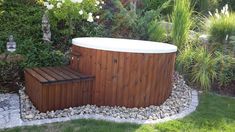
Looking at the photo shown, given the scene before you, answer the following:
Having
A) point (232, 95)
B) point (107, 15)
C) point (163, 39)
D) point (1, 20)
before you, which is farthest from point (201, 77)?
point (1, 20)

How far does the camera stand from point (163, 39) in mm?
7090

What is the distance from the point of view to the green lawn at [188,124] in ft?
13.5

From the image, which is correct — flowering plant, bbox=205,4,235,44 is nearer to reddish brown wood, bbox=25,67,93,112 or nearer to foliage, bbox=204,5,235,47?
foliage, bbox=204,5,235,47

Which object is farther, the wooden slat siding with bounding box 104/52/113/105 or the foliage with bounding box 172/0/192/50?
the foliage with bounding box 172/0/192/50

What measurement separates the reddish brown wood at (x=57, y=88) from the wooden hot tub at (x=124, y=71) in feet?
0.56

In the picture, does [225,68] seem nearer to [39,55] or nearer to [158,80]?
[158,80]

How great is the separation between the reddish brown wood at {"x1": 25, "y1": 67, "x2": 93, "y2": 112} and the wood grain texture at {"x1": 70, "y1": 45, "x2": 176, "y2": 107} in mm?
159

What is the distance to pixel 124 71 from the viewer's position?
4.80 m

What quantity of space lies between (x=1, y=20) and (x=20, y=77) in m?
1.77

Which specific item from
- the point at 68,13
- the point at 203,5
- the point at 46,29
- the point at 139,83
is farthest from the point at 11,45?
the point at 203,5

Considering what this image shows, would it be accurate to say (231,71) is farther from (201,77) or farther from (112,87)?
(112,87)

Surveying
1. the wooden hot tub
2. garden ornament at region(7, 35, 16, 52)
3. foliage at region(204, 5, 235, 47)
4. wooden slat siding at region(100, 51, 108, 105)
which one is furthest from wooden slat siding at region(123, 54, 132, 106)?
foliage at region(204, 5, 235, 47)

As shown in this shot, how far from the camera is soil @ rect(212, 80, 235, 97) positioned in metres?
6.07

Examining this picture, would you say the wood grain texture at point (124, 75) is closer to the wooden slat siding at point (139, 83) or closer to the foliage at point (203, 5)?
the wooden slat siding at point (139, 83)
